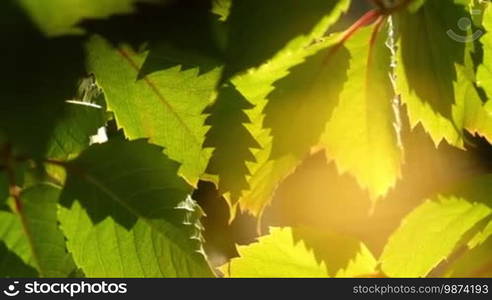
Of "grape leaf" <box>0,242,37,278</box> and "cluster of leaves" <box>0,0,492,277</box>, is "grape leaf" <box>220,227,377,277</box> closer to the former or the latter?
"cluster of leaves" <box>0,0,492,277</box>

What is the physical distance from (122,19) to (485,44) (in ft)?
1.12

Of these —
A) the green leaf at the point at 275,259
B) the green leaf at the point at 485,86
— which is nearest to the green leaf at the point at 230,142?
the green leaf at the point at 275,259

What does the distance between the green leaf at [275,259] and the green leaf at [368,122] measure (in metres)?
0.08

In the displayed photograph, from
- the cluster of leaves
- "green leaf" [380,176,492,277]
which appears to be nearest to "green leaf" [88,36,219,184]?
the cluster of leaves

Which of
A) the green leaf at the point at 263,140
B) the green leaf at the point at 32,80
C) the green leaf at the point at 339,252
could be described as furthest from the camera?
the green leaf at the point at 339,252

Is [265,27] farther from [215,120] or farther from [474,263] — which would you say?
[474,263]

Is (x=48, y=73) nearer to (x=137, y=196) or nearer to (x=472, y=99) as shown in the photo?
(x=137, y=196)

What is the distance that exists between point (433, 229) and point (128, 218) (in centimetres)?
31

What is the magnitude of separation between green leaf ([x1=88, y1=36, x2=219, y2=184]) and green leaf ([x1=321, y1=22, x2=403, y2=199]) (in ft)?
0.39

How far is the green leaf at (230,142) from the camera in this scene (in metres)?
0.60

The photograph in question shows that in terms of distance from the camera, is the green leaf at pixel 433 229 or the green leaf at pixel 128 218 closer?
the green leaf at pixel 128 218

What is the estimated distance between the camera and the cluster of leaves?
525 mm

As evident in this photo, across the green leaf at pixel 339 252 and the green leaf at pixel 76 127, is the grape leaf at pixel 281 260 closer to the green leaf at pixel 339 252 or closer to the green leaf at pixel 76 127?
the green leaf at pixel 339 252

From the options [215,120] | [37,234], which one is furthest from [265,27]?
[37,234]
